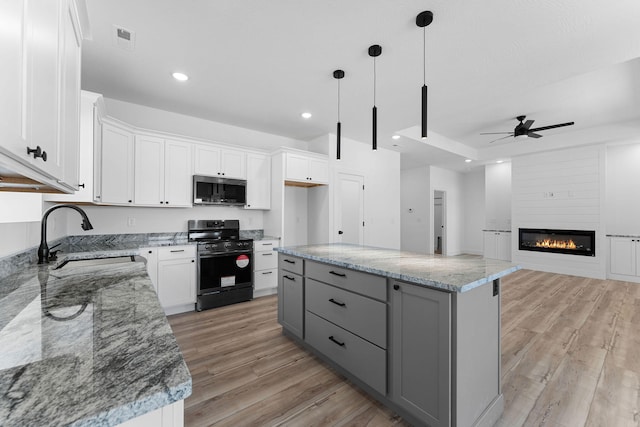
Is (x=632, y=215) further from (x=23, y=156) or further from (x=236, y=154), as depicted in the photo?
(x=23, y=156)

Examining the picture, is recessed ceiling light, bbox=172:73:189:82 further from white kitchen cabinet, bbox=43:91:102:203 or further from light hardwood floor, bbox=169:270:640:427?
light hardwood floor, bbox=169:270:640:427

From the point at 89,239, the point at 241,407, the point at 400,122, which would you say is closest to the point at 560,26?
the point at 400,122

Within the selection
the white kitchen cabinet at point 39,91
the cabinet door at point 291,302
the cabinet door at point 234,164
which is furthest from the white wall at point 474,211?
the white kitchen cabinet at point 39,91

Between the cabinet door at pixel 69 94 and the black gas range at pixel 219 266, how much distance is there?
219cm

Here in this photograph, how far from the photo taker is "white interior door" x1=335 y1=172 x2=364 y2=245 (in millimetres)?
4961

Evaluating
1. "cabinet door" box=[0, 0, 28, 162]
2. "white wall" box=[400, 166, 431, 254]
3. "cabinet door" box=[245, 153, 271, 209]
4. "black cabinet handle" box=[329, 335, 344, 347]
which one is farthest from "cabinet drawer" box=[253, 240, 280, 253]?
"white wall" box=[400, 166, 431, 254]

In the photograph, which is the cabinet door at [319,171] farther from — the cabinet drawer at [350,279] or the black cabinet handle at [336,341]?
the black cabinet handle at [336,341]

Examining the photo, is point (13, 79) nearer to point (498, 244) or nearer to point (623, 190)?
point (623, 190)

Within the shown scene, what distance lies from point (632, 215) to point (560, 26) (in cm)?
544

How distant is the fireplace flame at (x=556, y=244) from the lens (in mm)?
5734

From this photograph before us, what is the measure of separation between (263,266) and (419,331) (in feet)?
9.84

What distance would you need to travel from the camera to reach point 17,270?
1.74m

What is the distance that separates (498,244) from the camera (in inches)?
279

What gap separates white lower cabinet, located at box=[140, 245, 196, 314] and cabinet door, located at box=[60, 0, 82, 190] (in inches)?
75.6
